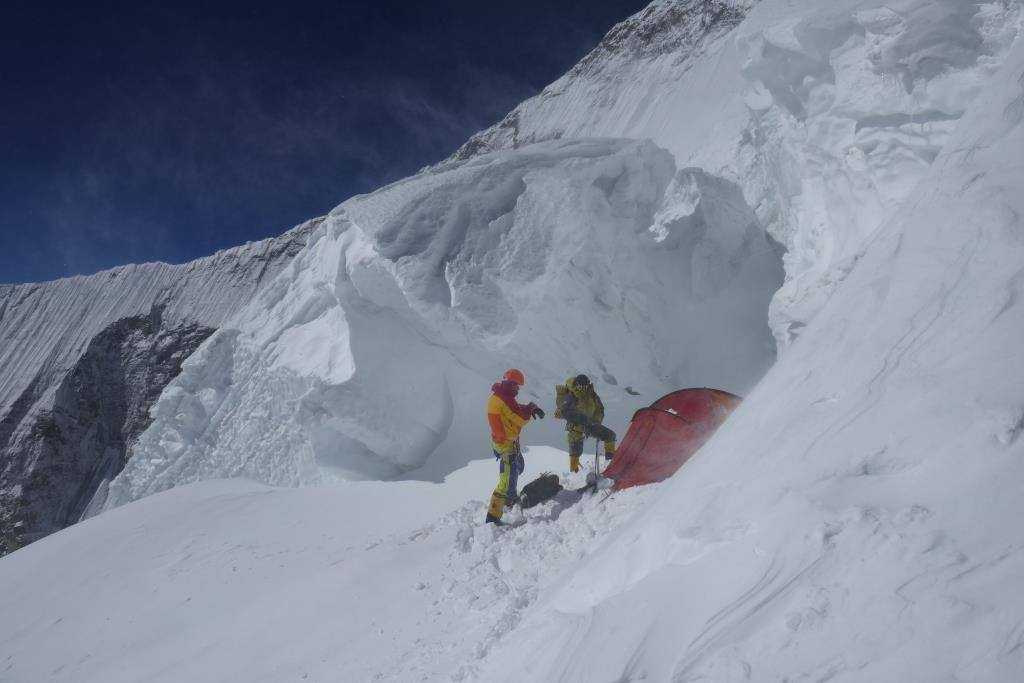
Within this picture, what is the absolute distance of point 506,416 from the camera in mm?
4402

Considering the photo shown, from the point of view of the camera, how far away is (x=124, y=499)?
32.8 ft

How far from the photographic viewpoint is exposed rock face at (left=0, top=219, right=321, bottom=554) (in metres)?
20.0

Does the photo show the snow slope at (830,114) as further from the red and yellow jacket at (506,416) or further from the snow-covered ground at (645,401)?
the red and yellow jacket at (506,416)

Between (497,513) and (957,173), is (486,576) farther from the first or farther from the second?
(957,173)

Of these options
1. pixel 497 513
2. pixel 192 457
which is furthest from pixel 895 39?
pixel 192 457

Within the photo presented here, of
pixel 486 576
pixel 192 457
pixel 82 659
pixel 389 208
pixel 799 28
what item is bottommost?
pixel 486 576

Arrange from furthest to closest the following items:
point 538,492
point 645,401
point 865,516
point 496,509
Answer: point 645,401 → point 538,492 → point 496,509 → point 865,516

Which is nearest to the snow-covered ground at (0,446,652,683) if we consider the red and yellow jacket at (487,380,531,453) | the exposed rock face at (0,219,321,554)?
the red and yellow jacket at (487,380,531,453)

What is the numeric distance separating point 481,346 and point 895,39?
5046 millimetres

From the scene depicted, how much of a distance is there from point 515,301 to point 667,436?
10.6ft

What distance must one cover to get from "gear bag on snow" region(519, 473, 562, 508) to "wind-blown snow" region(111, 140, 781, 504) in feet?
8.78

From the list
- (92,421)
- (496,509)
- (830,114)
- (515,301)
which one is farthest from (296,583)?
(92,421)

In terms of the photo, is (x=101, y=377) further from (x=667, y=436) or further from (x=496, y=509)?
(x=667, y=436)

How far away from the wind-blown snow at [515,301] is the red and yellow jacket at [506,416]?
2789 millimetres
